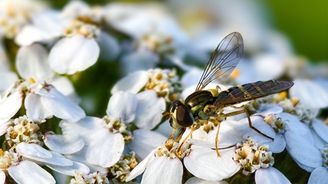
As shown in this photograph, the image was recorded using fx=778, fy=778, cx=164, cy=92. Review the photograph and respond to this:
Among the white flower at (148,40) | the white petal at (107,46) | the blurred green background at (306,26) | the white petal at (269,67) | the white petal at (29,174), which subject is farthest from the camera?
the blurred green background at (306,26)

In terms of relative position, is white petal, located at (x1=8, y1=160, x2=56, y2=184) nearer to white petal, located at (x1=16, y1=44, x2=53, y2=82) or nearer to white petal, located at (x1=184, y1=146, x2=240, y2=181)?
white petal, located at (x1=184, y1=146, x2=240, y2=181)

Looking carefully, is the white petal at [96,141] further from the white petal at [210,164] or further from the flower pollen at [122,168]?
the white petal at [210,164]

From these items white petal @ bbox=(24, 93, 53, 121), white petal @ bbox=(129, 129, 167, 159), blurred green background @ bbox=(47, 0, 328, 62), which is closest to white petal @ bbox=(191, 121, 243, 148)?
white petal @ bbox=(129, 129, 167, 159)

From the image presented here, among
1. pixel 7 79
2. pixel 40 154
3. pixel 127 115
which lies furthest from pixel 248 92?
pixel 7 79

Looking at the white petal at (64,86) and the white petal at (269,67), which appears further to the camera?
the white petal at (269,67)

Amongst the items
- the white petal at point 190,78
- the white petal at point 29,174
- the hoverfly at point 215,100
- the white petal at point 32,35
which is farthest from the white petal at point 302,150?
the white petal at point 32,35

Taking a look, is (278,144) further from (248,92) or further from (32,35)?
(32,35)

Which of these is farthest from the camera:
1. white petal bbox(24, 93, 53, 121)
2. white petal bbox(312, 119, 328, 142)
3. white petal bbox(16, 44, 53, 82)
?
white petal bbox(16, 44, 53, 82)
